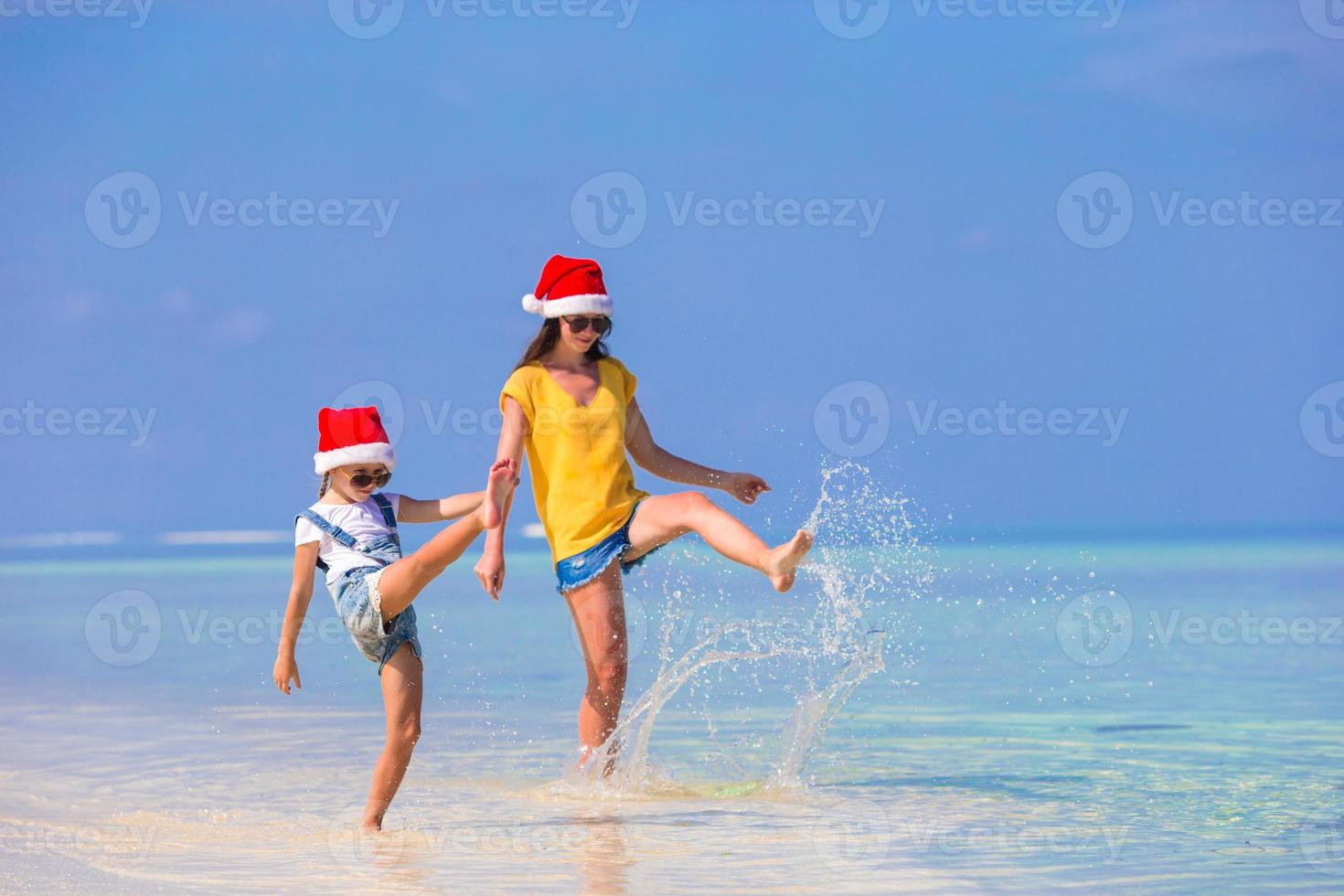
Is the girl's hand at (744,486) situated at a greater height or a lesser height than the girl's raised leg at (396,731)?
greater

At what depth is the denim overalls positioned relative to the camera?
483 cm

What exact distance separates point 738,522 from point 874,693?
3.32 meters

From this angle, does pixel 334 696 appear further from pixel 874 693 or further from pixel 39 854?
pixel 39 854

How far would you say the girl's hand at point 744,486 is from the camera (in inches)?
224

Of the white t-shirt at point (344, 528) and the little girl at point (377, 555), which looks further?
the white t-shirt at point (344, 528)

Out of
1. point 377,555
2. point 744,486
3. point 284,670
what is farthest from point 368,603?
point 744,486

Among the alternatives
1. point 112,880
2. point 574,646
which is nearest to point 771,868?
point 112,880

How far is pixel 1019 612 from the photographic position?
13.0 meters

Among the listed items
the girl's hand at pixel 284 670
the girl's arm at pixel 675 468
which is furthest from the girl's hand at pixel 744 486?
the girl's hand at pixel 284 670

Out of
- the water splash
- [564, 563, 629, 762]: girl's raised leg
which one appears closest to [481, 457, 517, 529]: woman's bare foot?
[564, 563, 629, 762]: girl's raised leg

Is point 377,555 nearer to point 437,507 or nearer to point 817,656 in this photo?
point 437,507

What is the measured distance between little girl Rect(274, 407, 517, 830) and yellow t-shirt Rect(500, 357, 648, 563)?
33 cm

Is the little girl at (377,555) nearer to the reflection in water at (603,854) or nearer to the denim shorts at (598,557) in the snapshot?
the denim shorts at (598,557)

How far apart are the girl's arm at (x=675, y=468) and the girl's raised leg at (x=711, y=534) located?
32 cm
